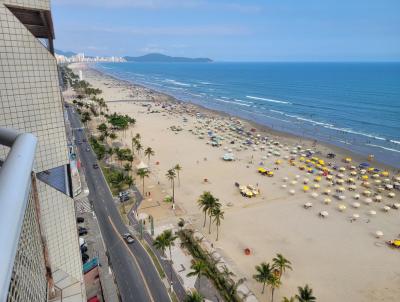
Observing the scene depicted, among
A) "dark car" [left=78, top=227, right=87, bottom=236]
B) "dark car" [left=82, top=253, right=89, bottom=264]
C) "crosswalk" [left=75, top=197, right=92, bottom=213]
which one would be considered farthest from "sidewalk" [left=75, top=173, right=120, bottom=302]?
"dark car" [left=82, top=253, right=89, bottom=264]

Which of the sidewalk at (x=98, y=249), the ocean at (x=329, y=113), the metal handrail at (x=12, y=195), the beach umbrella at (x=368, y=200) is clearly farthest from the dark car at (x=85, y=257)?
the ocean at (x=329, y=113)

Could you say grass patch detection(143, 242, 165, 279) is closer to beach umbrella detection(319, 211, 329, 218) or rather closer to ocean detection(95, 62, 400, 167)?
beach umbrella detection(319, 211, 329, 218)

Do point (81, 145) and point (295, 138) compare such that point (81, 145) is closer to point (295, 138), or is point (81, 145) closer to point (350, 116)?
point (295, 138)

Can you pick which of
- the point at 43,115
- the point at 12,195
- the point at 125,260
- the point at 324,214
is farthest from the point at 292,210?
the point at 12,195

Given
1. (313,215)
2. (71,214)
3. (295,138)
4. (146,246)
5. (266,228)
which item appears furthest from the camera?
(295,138)

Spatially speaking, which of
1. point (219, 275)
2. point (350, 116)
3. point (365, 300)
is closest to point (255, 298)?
point (219, 275)

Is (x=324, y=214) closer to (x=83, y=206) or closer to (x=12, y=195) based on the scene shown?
(x=83, y=206)
